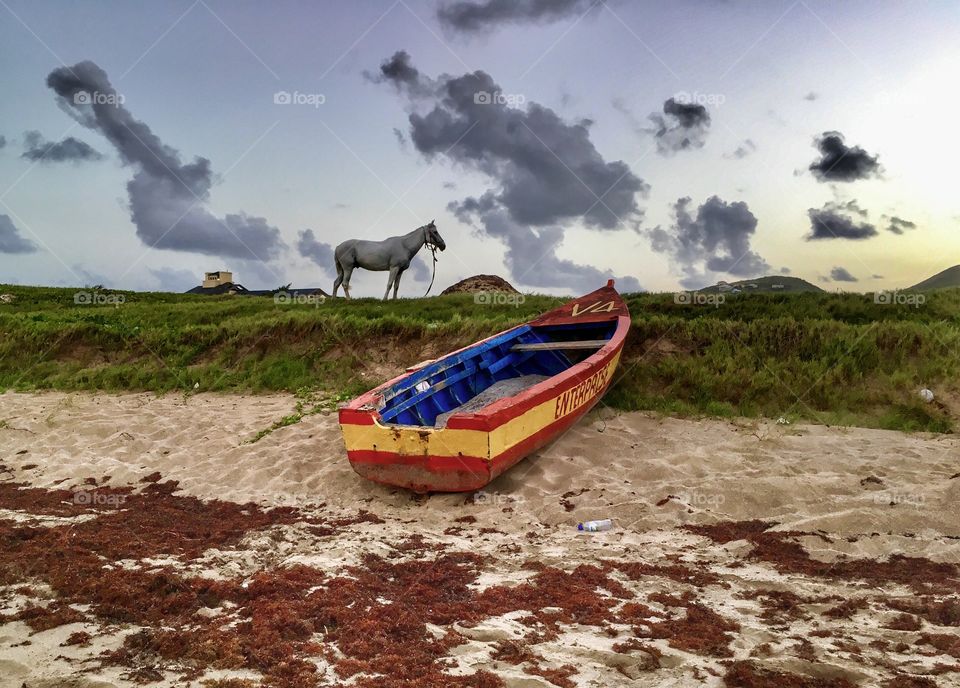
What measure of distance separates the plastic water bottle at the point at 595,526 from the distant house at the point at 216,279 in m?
41.3

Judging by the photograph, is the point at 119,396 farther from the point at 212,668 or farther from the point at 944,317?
the point at 944,317

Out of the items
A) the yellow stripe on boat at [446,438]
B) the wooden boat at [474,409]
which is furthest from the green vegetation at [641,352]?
the yellow stripe on boat at [446,438]

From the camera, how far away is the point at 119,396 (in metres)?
10.5

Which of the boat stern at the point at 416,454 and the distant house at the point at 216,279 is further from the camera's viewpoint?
the distant house at the point at 216,279

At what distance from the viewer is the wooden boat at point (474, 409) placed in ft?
17.8

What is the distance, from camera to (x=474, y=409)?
23.7 ft

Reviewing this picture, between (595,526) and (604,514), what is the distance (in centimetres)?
33

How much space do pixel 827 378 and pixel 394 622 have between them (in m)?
Answer: 8.31

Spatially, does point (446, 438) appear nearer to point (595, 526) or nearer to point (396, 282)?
point (595, 526)

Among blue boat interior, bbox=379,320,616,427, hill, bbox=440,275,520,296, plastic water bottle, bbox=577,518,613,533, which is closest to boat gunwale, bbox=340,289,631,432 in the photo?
blue boat interior, bbox=379,320,616,427

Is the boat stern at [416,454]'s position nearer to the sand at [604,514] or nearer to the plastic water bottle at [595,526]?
the sand at [604,514]

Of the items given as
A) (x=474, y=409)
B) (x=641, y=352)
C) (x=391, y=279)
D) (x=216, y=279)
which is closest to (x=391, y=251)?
(x=391, y=279)

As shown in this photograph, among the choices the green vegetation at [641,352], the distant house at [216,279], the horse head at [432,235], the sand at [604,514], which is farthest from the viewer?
the distant house at [216,279]

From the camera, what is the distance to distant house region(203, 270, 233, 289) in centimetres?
4084
